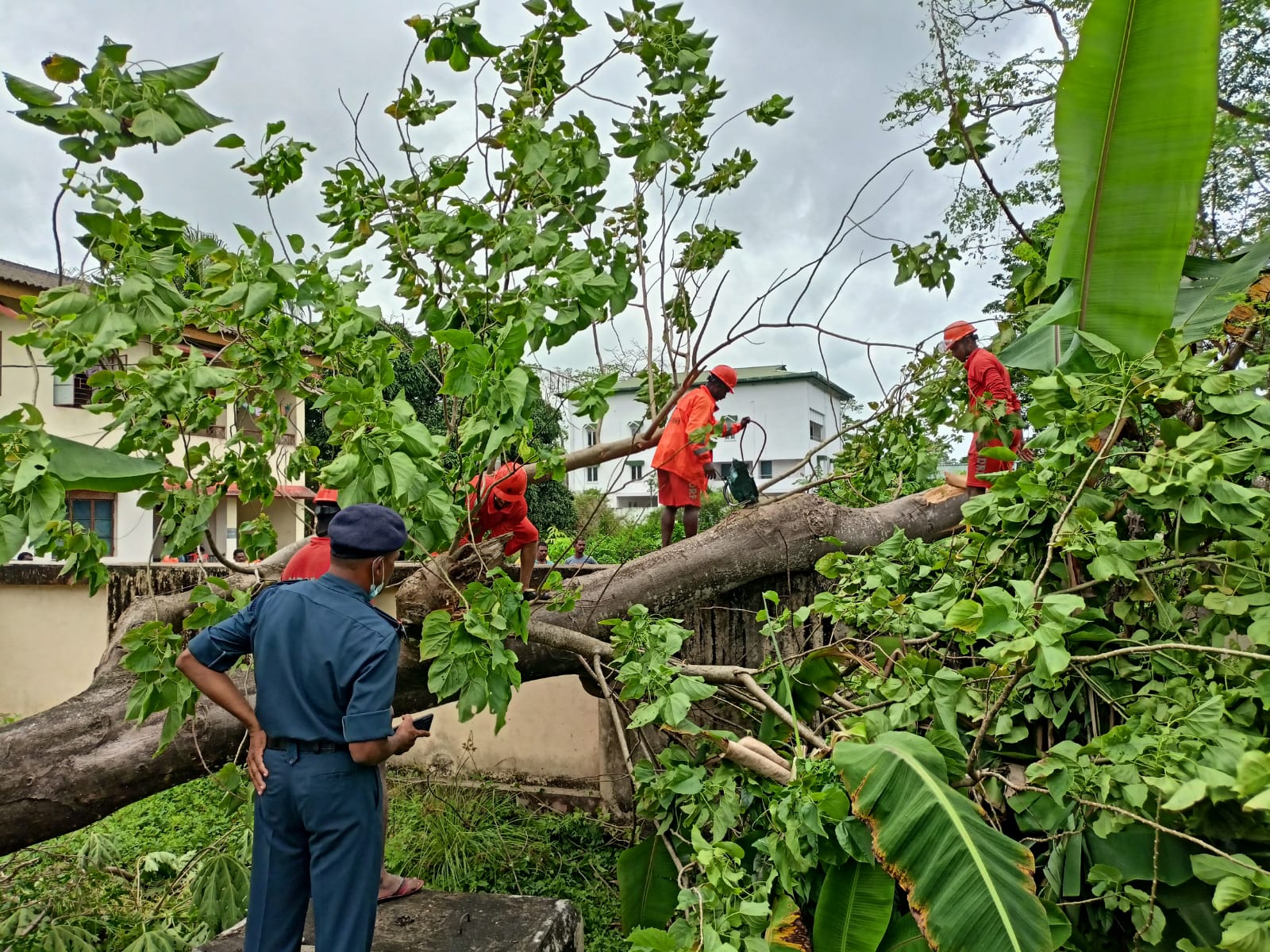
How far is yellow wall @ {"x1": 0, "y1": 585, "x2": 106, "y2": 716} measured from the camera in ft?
24.2

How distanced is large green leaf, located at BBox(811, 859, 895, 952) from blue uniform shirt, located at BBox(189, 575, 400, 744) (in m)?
1.33

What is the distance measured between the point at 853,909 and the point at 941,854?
332 mm

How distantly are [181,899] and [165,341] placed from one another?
3419mm

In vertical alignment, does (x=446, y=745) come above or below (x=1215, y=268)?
below

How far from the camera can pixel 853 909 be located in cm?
199

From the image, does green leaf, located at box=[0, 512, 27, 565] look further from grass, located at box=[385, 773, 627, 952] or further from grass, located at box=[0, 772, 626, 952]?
grass, located at box=[385, 773, 627, 952]

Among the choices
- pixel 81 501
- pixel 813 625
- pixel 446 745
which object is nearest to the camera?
pixel 813 625

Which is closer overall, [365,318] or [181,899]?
[365,318]

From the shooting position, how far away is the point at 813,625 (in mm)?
4246

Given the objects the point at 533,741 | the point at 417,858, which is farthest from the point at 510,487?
the point at 533,741

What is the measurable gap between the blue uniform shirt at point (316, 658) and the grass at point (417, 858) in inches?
48.3

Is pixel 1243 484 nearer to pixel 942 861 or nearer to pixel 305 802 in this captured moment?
pixel 942 861

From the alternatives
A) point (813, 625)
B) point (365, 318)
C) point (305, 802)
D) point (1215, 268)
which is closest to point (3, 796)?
point (305, 802)

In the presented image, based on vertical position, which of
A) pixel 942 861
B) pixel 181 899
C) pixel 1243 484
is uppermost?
pixel 1243 484
